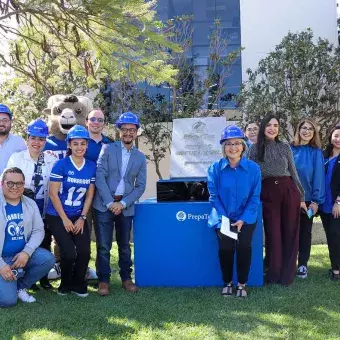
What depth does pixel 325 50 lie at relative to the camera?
1019 cm

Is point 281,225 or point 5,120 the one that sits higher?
point 5,120

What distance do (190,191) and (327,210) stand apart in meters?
1.56

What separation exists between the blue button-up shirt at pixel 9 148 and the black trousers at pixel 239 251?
7.78 feet

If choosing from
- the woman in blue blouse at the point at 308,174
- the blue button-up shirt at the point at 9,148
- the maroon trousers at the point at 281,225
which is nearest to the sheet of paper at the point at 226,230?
the maroon trousers at the point at 281,225

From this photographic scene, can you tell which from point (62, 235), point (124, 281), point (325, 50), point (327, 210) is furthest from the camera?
point (325, 50)

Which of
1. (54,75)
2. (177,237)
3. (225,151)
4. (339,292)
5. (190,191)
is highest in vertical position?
(54,75)

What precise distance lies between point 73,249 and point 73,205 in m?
0.43

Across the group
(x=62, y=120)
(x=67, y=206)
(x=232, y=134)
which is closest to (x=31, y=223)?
(x=67, y=206)

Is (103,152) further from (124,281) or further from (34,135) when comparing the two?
(124,281)

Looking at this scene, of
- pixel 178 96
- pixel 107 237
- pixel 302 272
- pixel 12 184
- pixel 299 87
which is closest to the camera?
pixel 12 184

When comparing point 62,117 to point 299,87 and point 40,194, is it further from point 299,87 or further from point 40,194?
point 299,87

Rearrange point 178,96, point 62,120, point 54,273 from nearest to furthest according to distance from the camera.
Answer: point 62,120 < point 54,273 < point 178,96

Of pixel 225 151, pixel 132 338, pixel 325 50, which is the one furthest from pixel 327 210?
pixel 325 50

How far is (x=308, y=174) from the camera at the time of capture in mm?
5332
